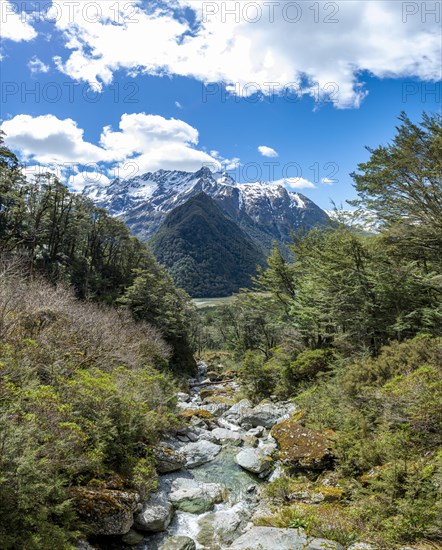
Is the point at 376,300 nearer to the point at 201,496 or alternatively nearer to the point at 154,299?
the point at 201,496

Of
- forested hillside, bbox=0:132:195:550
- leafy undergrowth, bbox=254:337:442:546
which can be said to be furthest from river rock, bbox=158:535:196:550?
leafy undergrowth, bbox=254:337:442:546

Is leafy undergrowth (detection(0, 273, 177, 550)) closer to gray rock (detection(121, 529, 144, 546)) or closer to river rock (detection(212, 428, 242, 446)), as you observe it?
gray rock (detection(121, 529, 144, 546))

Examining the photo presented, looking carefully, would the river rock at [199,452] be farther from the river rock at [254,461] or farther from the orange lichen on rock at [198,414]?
the orange lichen on rock at [198,414]

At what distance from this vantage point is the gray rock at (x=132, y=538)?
6738 mm

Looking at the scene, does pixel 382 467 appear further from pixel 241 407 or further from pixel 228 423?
pixel 241 407

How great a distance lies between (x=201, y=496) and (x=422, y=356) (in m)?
8.44

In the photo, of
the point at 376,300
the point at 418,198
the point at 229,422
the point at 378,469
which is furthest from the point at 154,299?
the point at 378,469

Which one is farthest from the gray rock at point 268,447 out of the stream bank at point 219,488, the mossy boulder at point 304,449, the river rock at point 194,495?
the river rock at point 194,495

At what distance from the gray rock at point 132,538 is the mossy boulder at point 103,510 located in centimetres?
13

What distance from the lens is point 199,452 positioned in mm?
12141

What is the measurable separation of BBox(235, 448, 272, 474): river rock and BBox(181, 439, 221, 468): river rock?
1.12 m

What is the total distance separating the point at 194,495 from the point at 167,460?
5.84ft

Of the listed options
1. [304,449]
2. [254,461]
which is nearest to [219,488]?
[254,461]

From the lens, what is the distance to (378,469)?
25.4 ft
